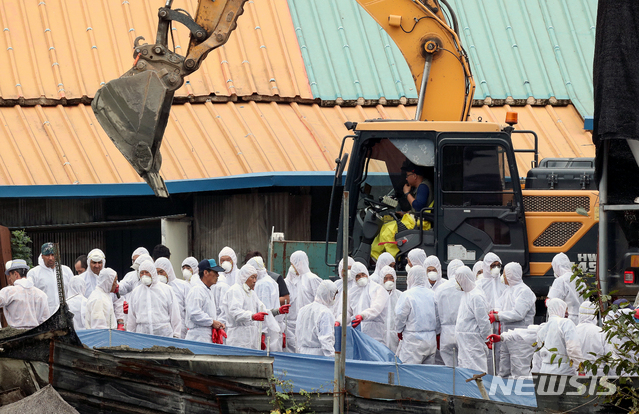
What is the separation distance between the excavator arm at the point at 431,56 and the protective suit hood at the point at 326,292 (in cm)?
304

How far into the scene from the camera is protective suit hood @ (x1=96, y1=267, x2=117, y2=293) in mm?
10164

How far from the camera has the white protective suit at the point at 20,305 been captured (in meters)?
10.2

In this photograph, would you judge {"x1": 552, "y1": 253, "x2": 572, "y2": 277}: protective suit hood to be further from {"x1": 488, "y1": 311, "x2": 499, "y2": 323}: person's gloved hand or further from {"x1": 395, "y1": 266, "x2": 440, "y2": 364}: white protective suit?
{"x1": 395, "y1": 266, "x2": 440, "y2": 364}: white protective suit

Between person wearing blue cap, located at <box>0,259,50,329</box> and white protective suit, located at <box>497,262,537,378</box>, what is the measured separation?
5.73 meters

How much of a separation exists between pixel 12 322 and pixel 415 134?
5.54 metres

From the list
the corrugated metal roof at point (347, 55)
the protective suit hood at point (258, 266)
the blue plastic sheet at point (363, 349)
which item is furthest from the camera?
A: the corrugated metal roof at point (347, 55)

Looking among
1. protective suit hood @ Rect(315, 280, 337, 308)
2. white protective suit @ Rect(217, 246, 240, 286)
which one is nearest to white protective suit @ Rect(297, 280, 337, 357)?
protective suit hood @ Rect(315, 280, 337, 308)

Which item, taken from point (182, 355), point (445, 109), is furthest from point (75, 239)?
point (182, 355)

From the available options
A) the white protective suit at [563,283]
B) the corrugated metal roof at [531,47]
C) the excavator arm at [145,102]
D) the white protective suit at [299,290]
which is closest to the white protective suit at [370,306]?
the white protective suit at [299,290]

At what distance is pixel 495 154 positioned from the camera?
10305 millimetres

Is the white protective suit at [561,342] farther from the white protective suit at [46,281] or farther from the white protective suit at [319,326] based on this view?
the white protective suit at [46,281]

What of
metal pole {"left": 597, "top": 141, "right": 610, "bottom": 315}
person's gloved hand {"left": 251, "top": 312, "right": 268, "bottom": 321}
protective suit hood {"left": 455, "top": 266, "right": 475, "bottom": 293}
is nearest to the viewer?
metal pole {"left": 597, "top": 141, "right": 610, "bottom": 315}

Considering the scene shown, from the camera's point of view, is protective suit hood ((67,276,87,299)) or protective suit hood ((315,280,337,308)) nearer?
protective suit hood ((315,280,337,308))

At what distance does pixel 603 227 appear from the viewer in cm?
674
